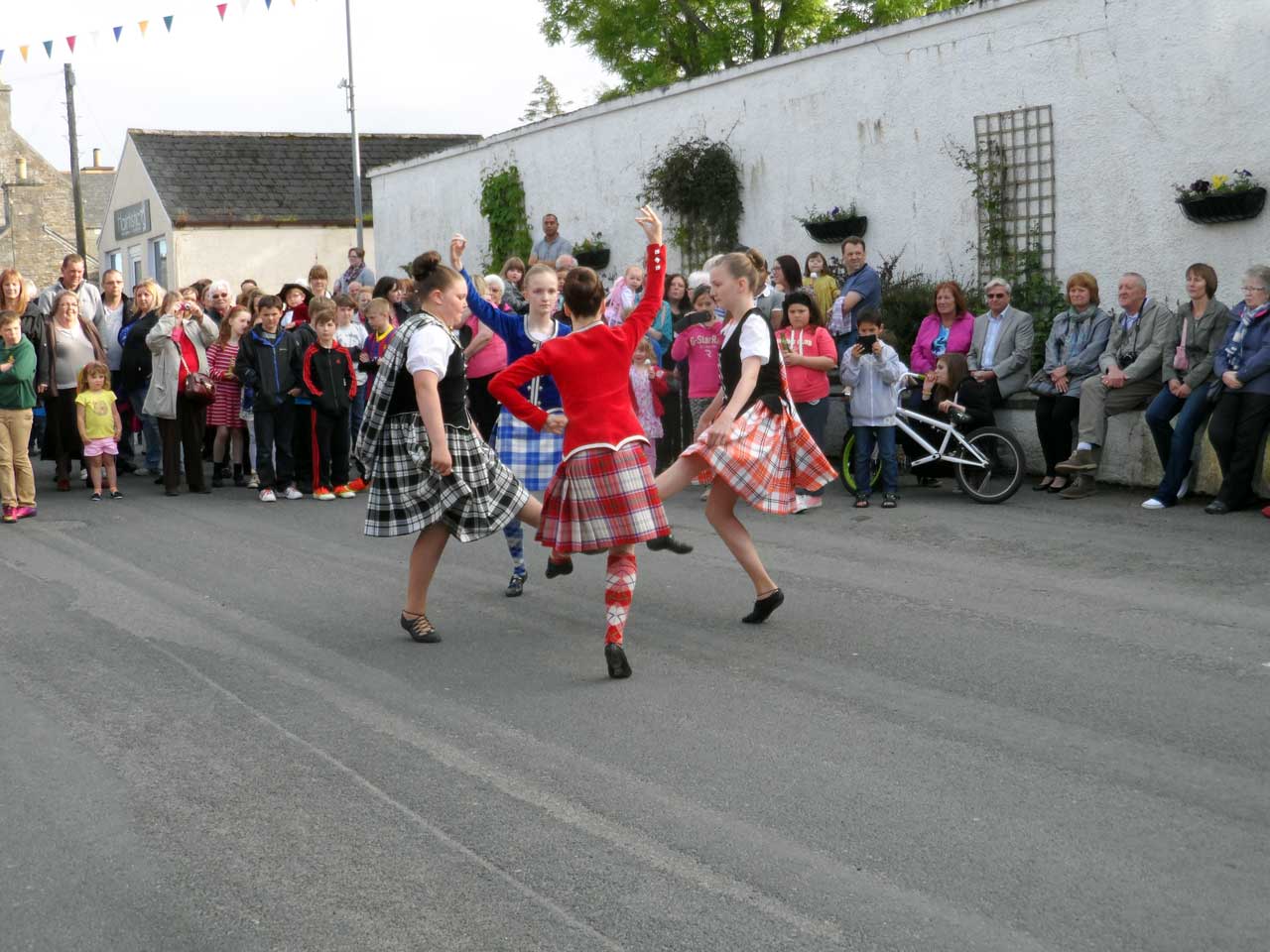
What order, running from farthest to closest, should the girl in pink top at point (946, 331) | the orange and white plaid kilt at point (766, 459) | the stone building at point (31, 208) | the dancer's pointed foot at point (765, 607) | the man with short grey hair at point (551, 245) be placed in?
the stone building at point (31, 208) → the man with short grey hair at point (551, 245) → the girl in pink top at point (946, 331) → the dancer's pointed foot at point (765, 607) → the orange and white plaid kilt at point (766, 459)

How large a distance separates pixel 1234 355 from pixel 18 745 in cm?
890

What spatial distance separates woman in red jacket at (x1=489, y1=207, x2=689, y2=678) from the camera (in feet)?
21.7

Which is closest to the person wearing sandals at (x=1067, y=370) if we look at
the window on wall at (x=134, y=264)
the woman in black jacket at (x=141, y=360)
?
the woman in black jacket at (x=141, y=360)

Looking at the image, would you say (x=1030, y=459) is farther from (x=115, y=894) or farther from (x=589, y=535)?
(x=115, y=894)

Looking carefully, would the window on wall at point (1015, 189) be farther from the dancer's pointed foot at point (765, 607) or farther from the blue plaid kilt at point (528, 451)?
the dancer's pointed foot at point (765, 607)

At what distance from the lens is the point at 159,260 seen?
1583 inches

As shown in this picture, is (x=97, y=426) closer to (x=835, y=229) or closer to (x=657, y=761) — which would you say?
(x=835, y=229)

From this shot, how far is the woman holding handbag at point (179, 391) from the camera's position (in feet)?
46.8

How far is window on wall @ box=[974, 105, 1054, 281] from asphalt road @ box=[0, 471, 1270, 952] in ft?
18.8

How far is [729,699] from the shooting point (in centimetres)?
623

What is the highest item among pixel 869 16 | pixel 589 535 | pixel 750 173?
pixel 869 16

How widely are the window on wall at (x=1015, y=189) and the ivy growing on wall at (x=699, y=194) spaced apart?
13.7ft

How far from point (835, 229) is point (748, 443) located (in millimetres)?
9827

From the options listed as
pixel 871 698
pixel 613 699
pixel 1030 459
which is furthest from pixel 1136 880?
pixel 1030 459
